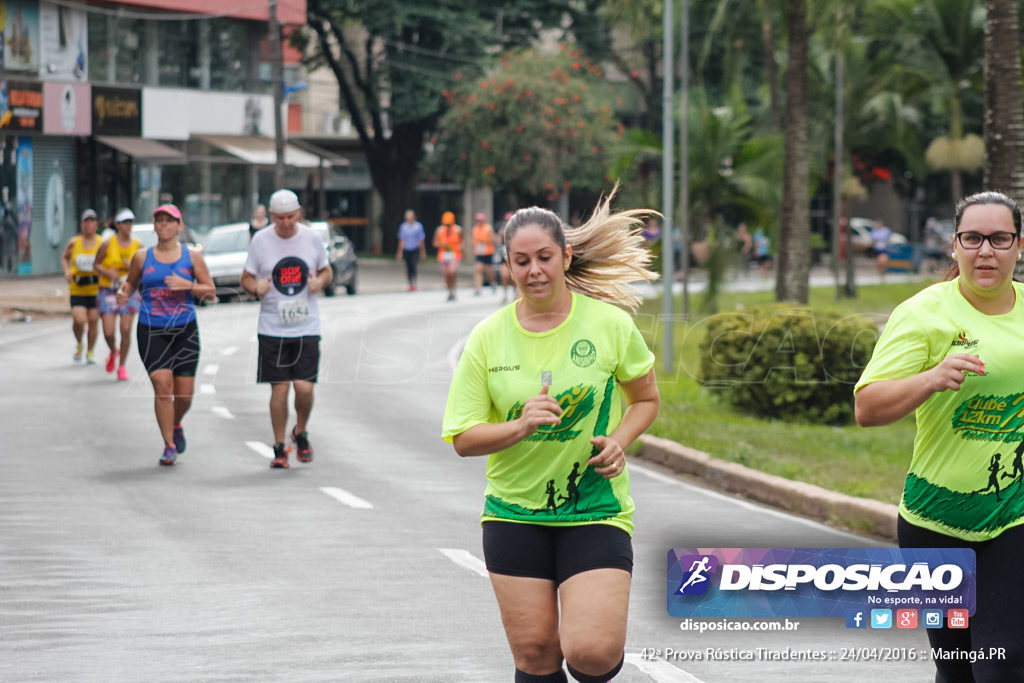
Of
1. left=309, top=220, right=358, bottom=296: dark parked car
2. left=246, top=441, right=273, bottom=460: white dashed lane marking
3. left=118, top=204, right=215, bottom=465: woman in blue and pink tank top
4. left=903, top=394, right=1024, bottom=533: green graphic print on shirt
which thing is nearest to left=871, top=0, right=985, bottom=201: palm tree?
left=309, top=220, right=358, bottom=296: dark parked car

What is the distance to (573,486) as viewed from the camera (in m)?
5.26

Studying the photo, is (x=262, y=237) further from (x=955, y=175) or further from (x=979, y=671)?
(x=955, y=175)

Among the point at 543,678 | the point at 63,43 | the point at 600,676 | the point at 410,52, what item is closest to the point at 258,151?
the point at 63,43

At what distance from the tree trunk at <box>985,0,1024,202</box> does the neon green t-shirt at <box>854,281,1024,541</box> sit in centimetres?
1009

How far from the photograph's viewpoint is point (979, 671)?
492 cm

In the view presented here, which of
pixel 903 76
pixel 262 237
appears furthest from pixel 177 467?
pixel 903 76

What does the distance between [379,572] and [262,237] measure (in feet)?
13.5

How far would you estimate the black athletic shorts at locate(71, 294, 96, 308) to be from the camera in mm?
20438

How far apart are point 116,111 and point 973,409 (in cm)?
4180

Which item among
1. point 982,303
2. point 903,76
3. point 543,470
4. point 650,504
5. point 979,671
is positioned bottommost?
point 650,504

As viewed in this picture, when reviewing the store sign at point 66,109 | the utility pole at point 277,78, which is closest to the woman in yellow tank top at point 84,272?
the utility pole at point 277,78

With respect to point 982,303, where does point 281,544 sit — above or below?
below

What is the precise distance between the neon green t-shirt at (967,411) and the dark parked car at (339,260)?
31.4 meters

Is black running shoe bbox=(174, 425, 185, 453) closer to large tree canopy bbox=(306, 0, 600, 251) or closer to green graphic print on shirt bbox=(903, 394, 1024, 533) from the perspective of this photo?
green graphic print on shirt bbox=(903, 394, 1024, 533)
